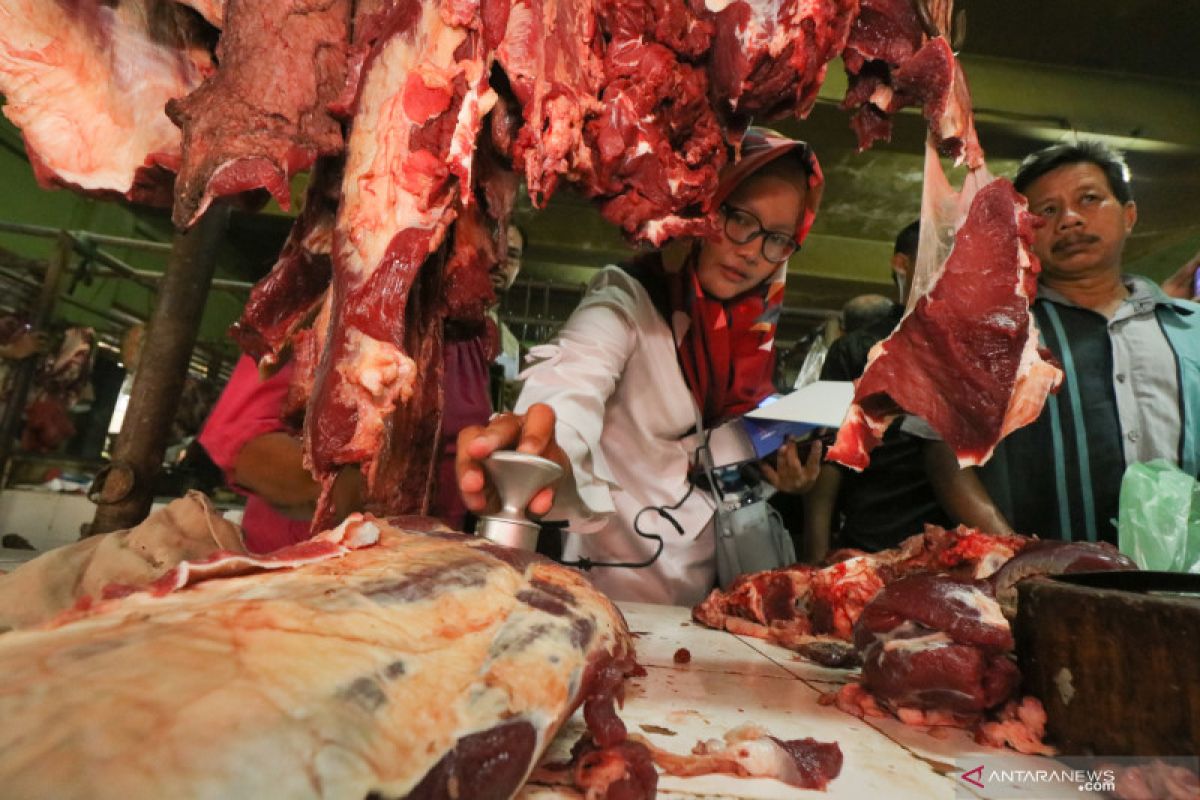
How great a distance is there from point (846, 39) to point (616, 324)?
4.00 feet

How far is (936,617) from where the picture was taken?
1134 mm

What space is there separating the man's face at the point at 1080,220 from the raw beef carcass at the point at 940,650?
2.15 meters

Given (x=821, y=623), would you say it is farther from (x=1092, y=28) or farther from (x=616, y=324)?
(x=1092, y=28)

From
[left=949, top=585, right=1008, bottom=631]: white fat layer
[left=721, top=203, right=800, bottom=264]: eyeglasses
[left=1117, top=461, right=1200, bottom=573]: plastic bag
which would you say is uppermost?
[left=721, top=203, right=800, bottom=264]: eyeglasses

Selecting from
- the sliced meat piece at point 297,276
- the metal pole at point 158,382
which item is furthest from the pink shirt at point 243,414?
the sliced meat piece at point 297,276

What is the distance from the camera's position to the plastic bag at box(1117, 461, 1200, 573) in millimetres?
1890

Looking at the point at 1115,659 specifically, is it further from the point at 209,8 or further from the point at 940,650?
the point at 209,8

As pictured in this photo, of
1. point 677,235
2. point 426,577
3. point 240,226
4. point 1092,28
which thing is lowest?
point 426,577

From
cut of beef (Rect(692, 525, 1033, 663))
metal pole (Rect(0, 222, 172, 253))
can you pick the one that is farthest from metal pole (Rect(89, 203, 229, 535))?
metal pole (Rect(0, 222, 172, 253))

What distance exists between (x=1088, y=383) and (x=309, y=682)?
3.12 metres

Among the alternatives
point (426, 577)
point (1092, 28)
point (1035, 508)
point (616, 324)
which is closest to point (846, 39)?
point (616, 324)

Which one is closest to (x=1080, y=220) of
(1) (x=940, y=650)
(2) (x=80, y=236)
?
(1) (x=940, y=650)

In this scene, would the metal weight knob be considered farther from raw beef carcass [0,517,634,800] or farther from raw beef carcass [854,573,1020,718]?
raw beef carcass [854,573,1020,718]

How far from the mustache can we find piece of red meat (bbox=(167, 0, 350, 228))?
2.83 m
